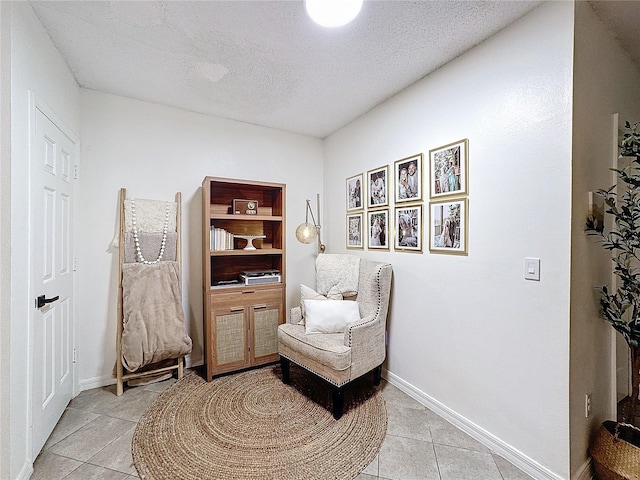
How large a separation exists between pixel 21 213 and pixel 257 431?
191cm

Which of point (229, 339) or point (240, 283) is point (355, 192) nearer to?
point (240, 283)

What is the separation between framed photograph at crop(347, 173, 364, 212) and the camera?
9.85 feet

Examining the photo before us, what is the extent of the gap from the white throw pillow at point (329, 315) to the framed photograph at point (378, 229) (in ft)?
2.08

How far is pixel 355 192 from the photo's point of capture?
3.09 metres

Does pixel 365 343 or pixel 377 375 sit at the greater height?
pixel 365 343

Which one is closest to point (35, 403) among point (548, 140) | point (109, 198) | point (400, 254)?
point (109, 198)

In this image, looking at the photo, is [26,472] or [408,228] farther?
[408,228]

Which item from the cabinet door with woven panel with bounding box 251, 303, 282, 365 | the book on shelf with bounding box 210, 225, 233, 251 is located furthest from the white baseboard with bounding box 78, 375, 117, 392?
the book on shelf with bounding box 210, 225, 233, 251

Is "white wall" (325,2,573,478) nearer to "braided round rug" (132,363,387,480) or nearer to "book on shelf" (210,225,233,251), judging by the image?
"braided round rug" (132,363,387,480)

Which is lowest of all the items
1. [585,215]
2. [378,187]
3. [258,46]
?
[585,215]

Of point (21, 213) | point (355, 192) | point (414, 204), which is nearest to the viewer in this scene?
point (21, 213)

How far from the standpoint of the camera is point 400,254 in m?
2.54

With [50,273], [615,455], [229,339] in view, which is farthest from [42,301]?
[615,455]

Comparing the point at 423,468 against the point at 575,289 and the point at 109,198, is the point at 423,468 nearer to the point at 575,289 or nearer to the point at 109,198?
the point at 575,289
